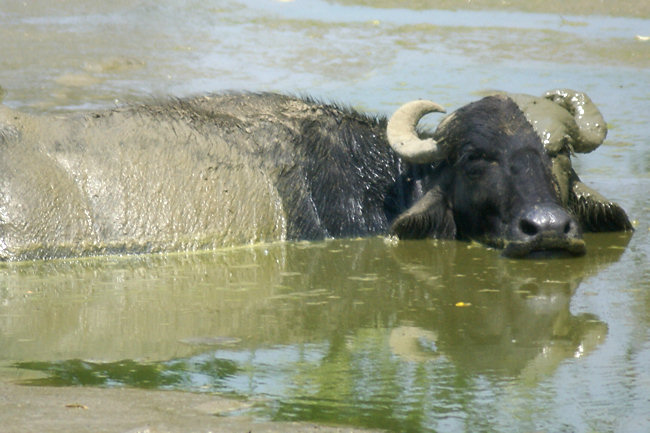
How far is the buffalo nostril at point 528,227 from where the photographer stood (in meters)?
6.94

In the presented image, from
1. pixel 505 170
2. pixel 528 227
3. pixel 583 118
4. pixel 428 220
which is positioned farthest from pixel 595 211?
pixel 428 220

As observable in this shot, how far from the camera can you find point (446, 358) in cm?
493

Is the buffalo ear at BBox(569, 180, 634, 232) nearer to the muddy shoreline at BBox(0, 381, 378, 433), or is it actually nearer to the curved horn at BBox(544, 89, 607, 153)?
the curved horn at BBox(544, 89, 607, 153)

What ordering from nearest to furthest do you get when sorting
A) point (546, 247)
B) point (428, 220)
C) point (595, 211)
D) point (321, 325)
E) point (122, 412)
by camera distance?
point (122, 412), point (321, 325), point (546, 247), point (428, 220), point (595, 211)

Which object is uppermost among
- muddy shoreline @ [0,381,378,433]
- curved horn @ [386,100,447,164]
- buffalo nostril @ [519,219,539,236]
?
curved horn @ [386,100,447,164]

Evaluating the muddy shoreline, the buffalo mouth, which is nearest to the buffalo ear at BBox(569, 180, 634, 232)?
the buffalo mouth

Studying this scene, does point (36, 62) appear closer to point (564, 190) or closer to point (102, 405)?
point (564, 190)

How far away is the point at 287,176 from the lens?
789 cm

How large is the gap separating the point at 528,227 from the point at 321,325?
208 cm

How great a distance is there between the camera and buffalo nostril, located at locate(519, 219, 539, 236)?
694cm

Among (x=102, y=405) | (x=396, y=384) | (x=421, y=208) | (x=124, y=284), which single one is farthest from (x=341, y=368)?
(x=421, y=208)

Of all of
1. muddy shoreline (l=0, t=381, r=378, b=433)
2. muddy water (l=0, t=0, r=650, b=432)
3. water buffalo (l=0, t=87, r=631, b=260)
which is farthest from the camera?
water buffalo (l=0, t=87, r=631, b=260)

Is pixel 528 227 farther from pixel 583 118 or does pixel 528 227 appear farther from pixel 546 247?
pixel 583 118

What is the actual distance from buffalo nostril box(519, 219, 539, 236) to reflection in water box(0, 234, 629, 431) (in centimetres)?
20
